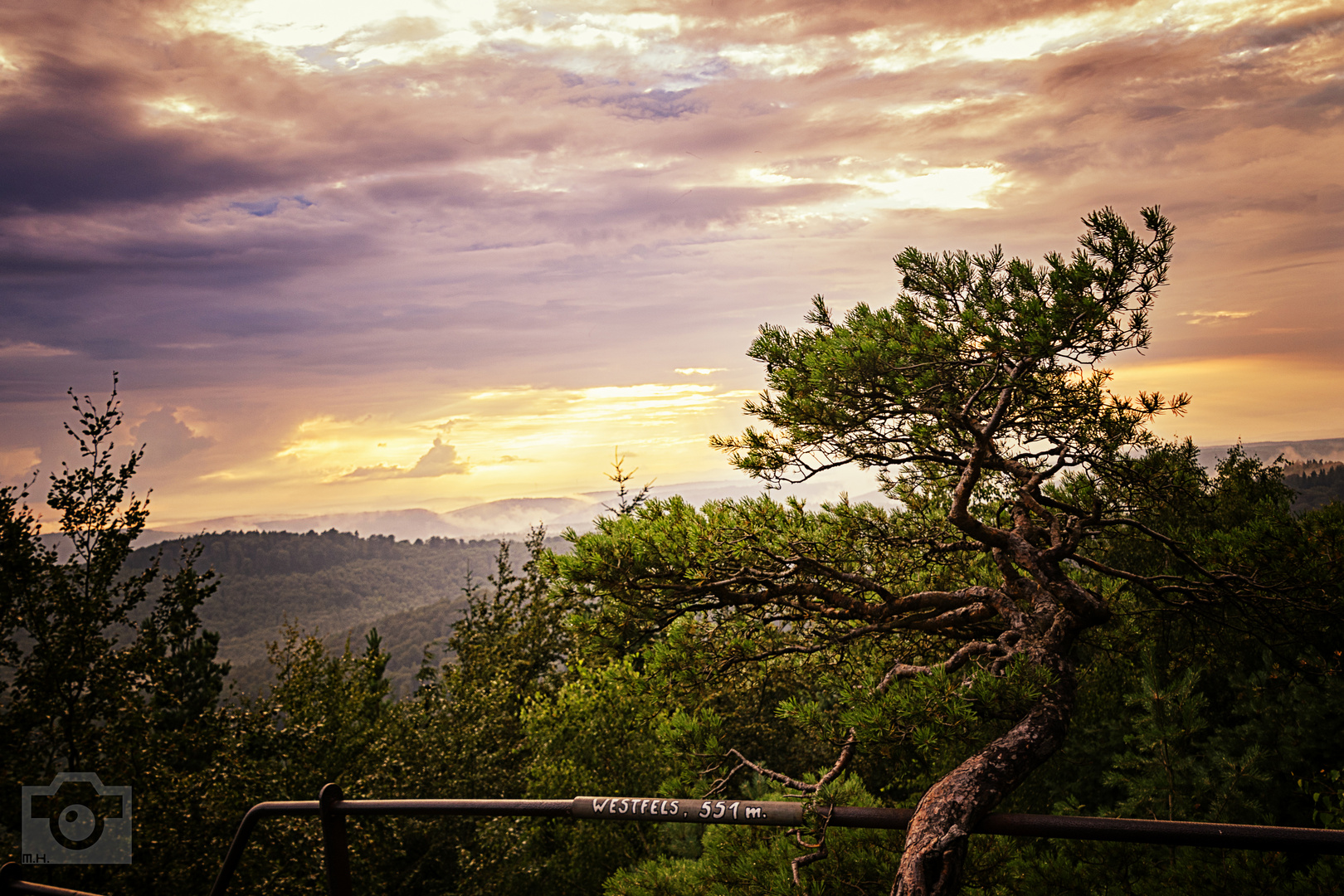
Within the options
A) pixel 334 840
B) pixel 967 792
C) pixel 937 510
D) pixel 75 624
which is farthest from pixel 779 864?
pixel 75 624

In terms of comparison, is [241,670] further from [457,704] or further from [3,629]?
[3,629]

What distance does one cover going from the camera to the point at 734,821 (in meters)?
1.38

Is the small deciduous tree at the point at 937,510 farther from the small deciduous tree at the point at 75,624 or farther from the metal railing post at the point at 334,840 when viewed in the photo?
the small deciduous tree at the point at 75,624

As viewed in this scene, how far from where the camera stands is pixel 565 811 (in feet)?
4.71

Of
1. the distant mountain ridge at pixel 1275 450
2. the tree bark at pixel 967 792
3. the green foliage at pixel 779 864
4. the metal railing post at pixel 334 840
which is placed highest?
the distant mountain ridge at pixel 1275 450

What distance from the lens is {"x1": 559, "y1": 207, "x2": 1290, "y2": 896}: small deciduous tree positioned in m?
3.96

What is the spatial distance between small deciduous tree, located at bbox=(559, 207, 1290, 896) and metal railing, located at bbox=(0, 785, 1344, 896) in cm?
236

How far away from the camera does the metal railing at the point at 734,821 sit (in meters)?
1.10

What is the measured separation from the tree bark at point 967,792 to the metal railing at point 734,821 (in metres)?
1.60

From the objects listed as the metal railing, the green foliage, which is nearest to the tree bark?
the green foliage

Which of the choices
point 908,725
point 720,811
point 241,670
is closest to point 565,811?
point 720,811

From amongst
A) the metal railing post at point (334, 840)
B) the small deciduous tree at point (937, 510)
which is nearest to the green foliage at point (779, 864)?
the small deciduous tree at point (937, 510)

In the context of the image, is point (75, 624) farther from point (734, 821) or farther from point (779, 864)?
point (734, 821)

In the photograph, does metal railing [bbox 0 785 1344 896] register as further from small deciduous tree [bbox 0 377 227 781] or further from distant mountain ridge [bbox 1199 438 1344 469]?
distant mountain ridge [bbox 1199 438 1344 469]
